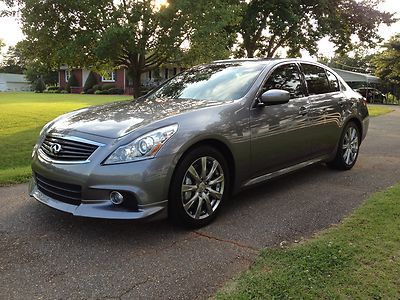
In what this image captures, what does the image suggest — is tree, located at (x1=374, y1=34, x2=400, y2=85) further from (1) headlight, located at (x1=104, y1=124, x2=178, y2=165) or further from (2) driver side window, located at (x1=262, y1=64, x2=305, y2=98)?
(1) headlight, located at (x1=104, y1=124, x2=178, y2=165)

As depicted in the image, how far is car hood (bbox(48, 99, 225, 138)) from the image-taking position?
366 centimetres

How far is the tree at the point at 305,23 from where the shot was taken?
20797 mm

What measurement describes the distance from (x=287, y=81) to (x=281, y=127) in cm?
76

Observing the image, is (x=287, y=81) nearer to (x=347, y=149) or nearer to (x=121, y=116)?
(x=347, y=149)

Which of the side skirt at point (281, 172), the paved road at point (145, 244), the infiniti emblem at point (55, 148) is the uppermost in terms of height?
the infiniti emblem at point (55, 148)

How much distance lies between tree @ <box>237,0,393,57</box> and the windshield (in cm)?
1516

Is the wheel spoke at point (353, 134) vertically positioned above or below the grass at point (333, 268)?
above

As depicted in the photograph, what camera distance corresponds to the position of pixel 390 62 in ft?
122

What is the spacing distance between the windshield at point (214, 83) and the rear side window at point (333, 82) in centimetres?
154

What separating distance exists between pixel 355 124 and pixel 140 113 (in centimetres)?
373

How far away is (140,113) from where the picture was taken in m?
4.04

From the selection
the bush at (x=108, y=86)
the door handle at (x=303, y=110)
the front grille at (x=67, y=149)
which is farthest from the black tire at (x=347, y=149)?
the bush at (x=108, y=86)

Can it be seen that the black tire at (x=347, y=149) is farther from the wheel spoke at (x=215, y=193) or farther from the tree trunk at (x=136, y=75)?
the tree trunk at (x=136, y=75)

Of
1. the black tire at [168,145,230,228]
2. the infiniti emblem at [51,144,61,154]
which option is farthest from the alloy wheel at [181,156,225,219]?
the infiniti emblem at [51,144,61,154]
